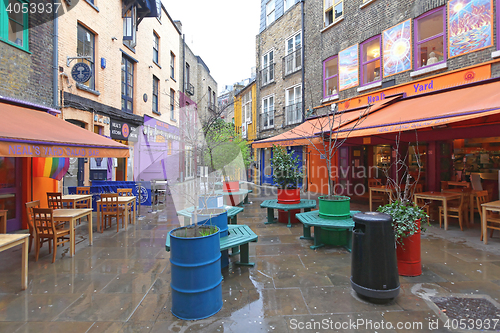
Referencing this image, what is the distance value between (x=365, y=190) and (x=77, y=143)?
35.6 feet

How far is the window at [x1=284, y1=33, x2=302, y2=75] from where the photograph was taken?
1524 centimetres

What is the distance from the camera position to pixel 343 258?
4.61 m

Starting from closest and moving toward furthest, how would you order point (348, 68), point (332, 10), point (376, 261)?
point (376, 261), point (348, 68), point (332, 10)

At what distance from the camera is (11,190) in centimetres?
669

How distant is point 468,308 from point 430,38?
8219 mm

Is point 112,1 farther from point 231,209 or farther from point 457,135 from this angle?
point 457,135

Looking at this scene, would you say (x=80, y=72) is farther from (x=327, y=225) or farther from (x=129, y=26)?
(x=327, y=225)

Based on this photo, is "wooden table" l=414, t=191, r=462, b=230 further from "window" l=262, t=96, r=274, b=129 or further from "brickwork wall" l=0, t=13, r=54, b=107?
"window" l=262, t=96, r=274, b=129

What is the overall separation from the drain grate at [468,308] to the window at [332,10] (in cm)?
1194

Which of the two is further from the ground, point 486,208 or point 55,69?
point 55,69

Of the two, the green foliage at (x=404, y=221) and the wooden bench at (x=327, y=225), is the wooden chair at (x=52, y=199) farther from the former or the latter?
the green foliage at (x=404, y=221)

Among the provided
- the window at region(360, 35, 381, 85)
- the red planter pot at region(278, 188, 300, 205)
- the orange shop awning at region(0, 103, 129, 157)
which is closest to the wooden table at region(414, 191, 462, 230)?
the red planter pot at region(278, 188, 300, 205)

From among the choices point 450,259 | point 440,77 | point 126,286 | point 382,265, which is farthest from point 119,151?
point 440,77

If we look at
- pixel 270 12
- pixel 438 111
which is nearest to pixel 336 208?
pixel 438 111
